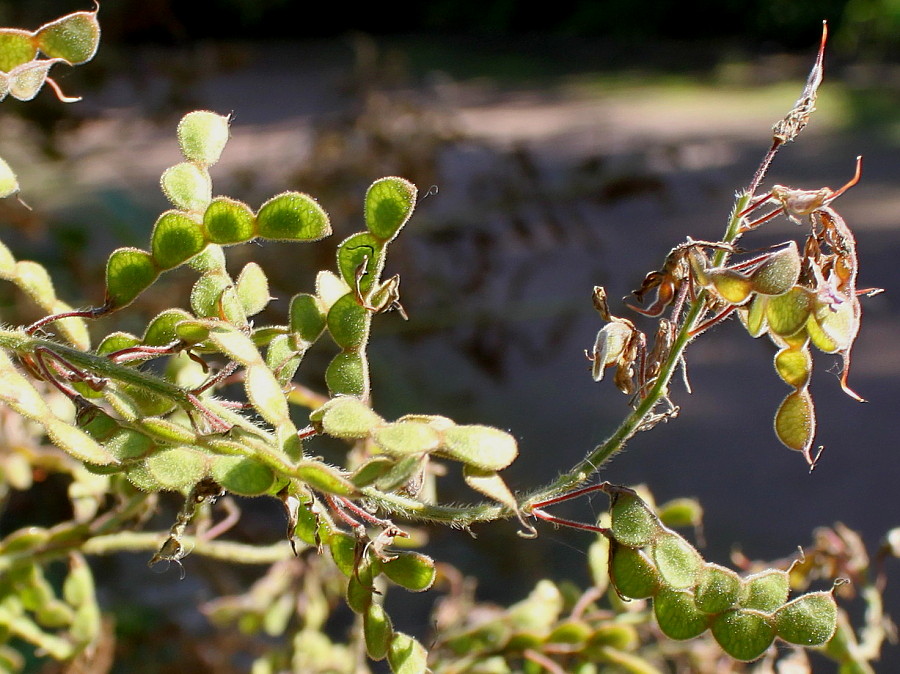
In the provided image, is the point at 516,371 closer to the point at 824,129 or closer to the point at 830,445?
the point at 830,445

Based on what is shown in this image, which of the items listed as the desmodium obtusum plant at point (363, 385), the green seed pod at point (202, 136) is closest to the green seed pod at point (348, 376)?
the desmodium obtusum plant at point (363, 385)

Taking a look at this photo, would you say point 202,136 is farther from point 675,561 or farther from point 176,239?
point 675,561

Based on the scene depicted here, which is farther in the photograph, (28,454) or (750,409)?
(750,409)

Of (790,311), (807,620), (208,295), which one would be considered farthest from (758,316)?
(208,295)

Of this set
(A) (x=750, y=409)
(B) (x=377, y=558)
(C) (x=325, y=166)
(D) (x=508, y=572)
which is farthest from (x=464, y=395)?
(B) (x=377, y=558)

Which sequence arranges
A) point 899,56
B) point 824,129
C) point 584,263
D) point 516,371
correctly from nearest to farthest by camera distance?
point 516,371 → point 584,263 → point 824,129 → point 899,56

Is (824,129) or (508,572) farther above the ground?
(508,572)

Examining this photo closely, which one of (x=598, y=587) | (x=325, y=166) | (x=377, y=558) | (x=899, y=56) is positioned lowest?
(x=899, y=56)

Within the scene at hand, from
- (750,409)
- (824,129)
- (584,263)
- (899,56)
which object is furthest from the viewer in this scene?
(899,56)
